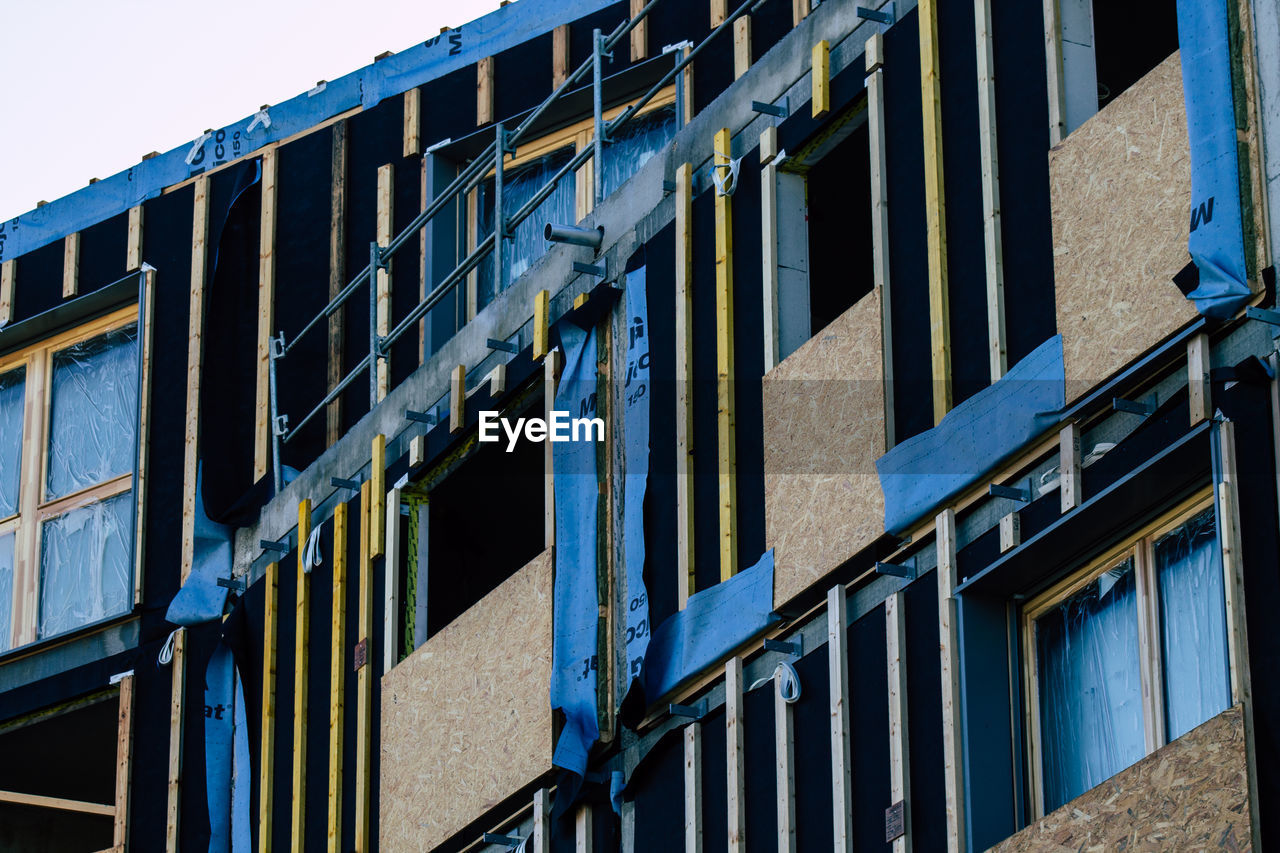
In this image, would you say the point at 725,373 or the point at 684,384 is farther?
the point at 684,384

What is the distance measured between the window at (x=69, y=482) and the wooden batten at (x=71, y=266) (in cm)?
45

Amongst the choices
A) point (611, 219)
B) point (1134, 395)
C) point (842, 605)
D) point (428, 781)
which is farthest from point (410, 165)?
point (1134, 395)

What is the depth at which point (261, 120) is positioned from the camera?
2030cm

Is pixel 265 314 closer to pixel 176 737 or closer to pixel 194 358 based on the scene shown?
pixel 194 358

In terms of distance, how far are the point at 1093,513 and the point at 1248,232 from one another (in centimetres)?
145

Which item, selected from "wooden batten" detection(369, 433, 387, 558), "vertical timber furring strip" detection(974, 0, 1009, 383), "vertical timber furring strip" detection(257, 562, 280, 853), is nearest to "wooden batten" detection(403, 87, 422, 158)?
"wooden batten" detection(369, 433, 387, 558)

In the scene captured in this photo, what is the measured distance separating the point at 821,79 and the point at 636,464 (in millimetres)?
2629

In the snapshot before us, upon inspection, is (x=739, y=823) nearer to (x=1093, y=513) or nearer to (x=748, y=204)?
(x=1093, y=513)

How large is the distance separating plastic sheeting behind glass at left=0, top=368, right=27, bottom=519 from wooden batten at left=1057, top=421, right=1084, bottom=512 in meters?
13.1

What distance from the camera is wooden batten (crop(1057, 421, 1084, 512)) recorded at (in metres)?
10.0

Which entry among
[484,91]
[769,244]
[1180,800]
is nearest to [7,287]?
[484,91]

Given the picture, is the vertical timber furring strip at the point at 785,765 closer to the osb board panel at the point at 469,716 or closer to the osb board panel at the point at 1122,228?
the osb board panel at the point at 469,716

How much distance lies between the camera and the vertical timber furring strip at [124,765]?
17891 millimetres

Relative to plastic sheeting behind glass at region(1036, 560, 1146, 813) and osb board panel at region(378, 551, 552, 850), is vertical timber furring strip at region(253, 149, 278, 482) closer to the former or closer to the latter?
osb board panel at region(378, 551, 552, 850)
